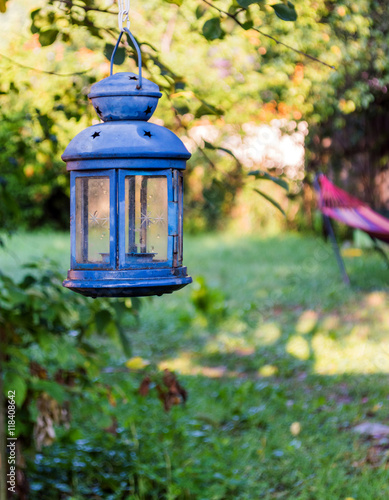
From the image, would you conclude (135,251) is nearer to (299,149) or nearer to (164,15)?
(164,15)

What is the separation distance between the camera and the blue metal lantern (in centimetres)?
144

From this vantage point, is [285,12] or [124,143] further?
[285,12]

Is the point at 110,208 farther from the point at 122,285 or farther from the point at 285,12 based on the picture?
the point at 285,12

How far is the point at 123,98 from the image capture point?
149 centimetres

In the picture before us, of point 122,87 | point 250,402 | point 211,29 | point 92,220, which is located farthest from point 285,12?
point 250,402

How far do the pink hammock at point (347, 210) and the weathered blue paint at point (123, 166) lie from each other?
4014mm

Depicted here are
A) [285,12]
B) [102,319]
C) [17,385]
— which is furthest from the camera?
[102,319]

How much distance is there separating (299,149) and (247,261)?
242cm

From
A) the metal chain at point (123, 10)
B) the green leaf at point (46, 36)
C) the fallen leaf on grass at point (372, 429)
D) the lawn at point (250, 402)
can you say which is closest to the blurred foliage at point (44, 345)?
the lawn at point (250, 402)

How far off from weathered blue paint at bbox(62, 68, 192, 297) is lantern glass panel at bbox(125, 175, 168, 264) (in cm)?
1

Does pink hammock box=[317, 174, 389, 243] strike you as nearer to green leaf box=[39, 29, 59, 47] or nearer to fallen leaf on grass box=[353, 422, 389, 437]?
fallen leaf on grass box=[353, 422, 389, 437]

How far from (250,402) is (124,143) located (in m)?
2.62

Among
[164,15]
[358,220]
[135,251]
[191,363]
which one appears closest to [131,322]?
[191,363]

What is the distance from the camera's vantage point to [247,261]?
8.27 m
